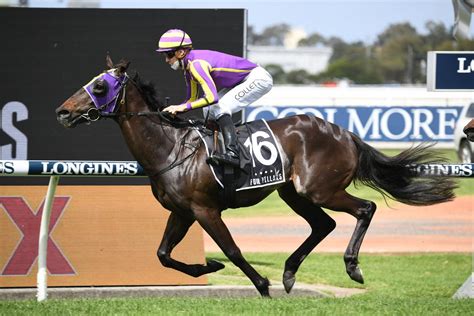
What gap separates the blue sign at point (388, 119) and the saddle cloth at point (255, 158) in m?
17.6

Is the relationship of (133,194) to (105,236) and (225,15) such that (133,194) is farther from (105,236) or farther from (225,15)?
(225,15)

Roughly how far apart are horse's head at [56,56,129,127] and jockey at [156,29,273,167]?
409 millimetres

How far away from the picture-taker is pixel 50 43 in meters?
9.37

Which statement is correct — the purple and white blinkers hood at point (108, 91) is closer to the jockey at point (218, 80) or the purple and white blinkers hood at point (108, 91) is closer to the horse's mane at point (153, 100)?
the horse's mane at point (153, 100)

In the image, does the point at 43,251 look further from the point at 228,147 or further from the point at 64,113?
the point at 228,147

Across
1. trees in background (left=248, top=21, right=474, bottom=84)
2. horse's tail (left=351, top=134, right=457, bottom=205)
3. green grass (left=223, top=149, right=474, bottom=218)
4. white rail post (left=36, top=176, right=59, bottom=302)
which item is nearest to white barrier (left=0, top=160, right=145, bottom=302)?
white rail post (left=36, top=176, right=59, bottom=302)

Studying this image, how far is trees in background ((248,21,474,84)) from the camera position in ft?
231

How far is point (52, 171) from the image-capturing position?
800 cm

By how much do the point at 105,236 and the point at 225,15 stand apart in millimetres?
2499

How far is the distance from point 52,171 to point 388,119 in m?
19.5

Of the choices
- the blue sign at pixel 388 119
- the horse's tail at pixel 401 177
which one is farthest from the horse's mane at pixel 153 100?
the blue sign at pixel 388 119

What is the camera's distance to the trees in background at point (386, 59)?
231 feet

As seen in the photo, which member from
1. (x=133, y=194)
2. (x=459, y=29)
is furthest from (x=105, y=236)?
(x=459, y=29)

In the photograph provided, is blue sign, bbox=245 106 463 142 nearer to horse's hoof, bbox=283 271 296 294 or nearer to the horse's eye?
horse's hoof, bbox=283 271 296 294
